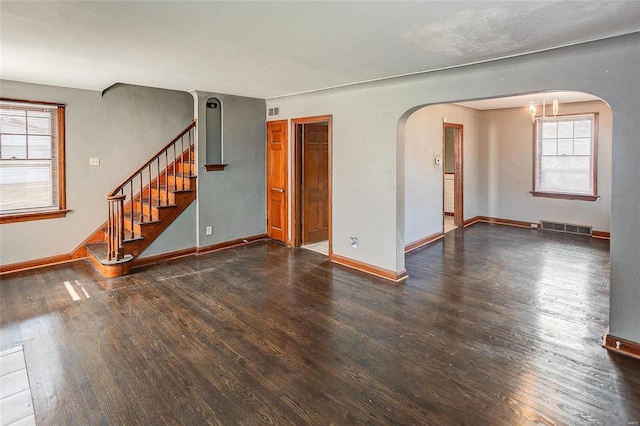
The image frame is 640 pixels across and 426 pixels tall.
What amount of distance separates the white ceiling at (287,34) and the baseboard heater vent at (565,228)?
206 inches

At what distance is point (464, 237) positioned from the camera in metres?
6.89

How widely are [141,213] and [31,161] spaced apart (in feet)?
4.77

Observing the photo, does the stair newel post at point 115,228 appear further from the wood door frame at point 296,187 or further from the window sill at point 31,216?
the wood door frame at point 296,187

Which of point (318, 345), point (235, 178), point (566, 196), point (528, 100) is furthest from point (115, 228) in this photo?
point (566, 196)

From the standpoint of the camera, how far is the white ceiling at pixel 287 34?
2.33 meters

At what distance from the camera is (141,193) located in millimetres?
5102

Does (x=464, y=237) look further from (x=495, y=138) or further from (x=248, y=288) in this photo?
(x=248, y=288)

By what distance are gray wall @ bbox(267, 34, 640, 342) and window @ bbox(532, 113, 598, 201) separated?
4.54m

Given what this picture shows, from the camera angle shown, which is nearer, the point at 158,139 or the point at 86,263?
the point at 86,263

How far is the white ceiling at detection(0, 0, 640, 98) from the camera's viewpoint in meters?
2.33

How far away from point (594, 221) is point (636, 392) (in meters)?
5.51

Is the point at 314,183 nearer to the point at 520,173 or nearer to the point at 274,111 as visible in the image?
the point at 274,111

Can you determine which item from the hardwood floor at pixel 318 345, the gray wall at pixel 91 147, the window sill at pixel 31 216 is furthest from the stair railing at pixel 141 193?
the window sill at pixel 31 216

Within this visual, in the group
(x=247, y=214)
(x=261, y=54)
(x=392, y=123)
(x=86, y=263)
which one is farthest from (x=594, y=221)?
→ (x=86, y=263)
